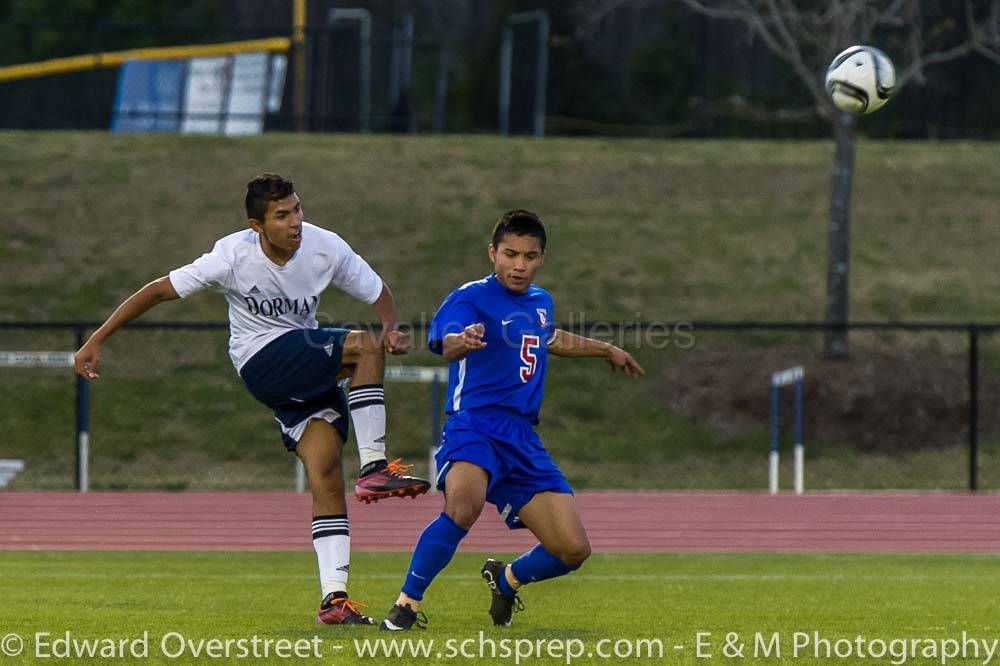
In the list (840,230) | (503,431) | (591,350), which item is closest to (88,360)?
(503,431)

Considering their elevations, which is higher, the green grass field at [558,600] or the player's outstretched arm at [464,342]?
the player's outstretched arm at [464,342]

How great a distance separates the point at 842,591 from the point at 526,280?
3260 mm

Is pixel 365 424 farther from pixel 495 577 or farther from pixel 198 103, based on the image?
pixel 198 103

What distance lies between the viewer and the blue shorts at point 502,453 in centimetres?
717

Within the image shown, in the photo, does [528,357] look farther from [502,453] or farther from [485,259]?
[485,259]

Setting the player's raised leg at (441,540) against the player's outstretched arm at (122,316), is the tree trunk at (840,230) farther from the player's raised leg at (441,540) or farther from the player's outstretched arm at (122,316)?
the player's outstretched arm at (122,316)

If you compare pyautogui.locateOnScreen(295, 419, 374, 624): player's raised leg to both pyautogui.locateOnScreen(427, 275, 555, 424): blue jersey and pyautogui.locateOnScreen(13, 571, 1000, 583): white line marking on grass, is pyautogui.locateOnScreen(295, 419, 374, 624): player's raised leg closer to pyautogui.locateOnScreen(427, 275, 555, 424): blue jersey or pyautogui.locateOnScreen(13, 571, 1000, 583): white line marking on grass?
pyautogui.locateOnScreen(427, 275, 555, 424): blue jersey

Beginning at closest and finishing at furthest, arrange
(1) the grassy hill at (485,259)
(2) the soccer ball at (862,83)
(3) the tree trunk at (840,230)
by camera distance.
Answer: (2) the soccer ball at (862,83)
(1) the grassy hill at (485,259)
(3) the tree trunk at (840,230)

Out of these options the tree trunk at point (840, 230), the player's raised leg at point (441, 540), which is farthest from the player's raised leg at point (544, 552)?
the tree trunk at point (840, 230)

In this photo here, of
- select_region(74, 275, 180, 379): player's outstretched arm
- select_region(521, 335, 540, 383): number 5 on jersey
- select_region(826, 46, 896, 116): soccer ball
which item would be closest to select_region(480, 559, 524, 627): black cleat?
select_region(521, 335, 540, 383): number 5 on jersey

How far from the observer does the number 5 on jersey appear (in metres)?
7.32

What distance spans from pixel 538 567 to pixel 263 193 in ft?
7.04

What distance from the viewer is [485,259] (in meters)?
24.2

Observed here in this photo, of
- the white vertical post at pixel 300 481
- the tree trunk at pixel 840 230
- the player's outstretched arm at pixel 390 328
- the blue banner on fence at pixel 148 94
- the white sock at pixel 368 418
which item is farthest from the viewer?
the blue banner on fence at pixel 148 94
